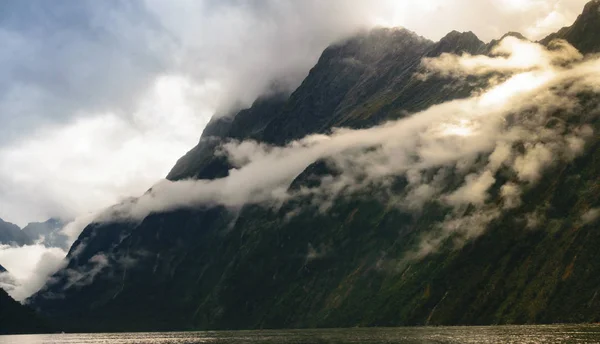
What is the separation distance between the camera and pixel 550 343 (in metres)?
195

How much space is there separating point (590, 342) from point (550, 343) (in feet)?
39.3

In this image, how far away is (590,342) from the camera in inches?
7338
